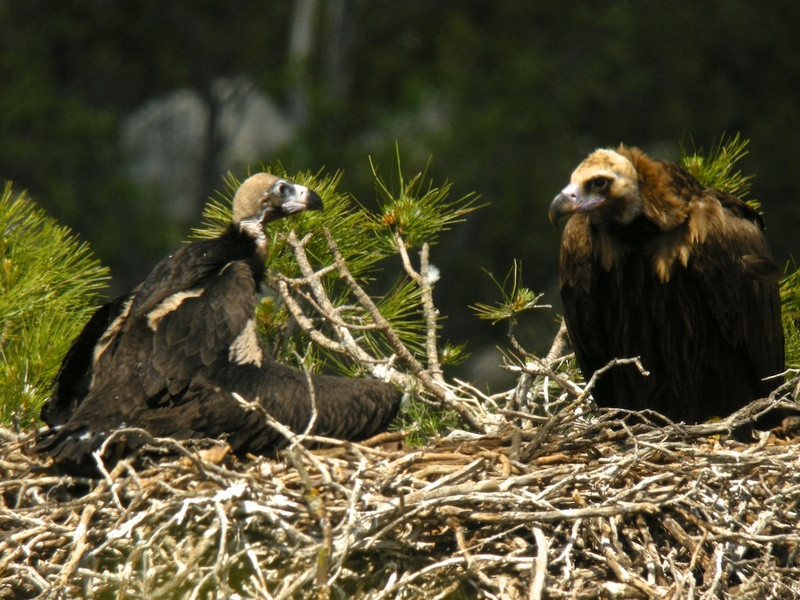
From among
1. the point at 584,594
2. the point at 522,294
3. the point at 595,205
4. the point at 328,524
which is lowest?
the point at 584,594

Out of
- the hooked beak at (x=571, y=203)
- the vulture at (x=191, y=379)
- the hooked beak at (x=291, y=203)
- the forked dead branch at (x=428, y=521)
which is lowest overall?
the forked dead branch at (x=428, y=521)

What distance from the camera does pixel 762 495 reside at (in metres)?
4.21

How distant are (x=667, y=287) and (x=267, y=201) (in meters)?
1.58

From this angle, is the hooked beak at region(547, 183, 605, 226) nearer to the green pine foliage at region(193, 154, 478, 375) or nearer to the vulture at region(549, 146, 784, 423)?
the vulture at region(549, 146, 784, 423)

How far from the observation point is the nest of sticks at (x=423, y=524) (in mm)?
3742

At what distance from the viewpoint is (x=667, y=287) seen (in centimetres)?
485

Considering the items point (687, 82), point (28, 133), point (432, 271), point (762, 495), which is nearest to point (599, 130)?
point (687, 82)

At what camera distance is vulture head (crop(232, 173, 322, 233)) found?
17.0ft

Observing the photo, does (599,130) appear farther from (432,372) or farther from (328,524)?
(328,524)

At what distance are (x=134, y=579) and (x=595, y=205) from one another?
2.07m

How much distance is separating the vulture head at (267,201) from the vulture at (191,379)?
28cm

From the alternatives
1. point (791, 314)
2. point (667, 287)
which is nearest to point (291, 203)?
point (667, 287)

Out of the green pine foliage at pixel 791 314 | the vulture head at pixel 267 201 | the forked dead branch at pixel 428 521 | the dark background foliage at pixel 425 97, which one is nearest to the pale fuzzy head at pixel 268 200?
the vulture head at pixel 267 201

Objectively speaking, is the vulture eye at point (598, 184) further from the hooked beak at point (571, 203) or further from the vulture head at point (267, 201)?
the vulture head at point (267, 201)
